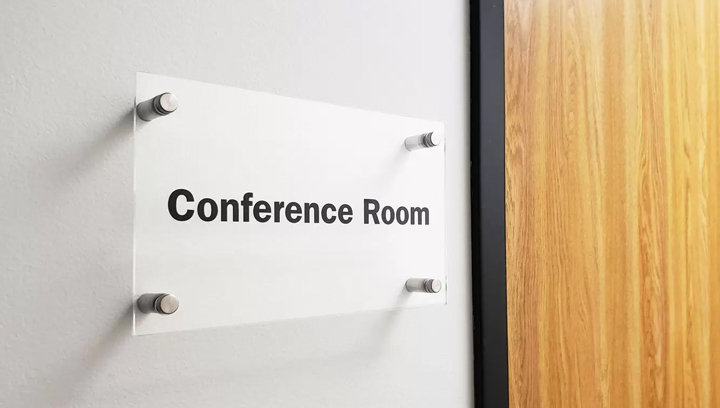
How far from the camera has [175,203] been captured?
0.57m

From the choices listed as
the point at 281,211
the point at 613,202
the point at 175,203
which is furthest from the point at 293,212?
the point at 613,202

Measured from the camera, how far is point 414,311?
29.8 inches

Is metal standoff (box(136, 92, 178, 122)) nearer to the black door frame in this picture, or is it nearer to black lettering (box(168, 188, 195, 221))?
black lettering (box(168, 188, 195, 221))

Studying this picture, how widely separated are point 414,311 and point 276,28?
367 millimetres

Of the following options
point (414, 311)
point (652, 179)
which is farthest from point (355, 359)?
point (652, 179)

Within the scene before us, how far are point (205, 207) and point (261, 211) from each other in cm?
6

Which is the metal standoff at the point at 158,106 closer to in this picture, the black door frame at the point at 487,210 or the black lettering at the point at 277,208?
the black lettering at the point at 277,208

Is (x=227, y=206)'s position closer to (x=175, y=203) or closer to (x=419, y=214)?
(x=175, y=203)

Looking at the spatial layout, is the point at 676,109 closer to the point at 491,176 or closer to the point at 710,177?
the point at 710,177

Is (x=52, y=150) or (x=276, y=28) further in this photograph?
(x=276, y=28)

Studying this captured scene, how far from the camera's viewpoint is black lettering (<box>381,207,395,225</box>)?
72 centimetres

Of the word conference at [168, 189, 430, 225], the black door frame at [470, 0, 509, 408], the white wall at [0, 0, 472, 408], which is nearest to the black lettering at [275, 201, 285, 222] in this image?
the word conference at [168, 189, 430, 225]

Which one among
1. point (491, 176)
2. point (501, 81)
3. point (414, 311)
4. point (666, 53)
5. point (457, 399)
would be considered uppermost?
point (666, 53)

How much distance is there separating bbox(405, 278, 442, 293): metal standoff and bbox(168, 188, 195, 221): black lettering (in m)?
0.28
